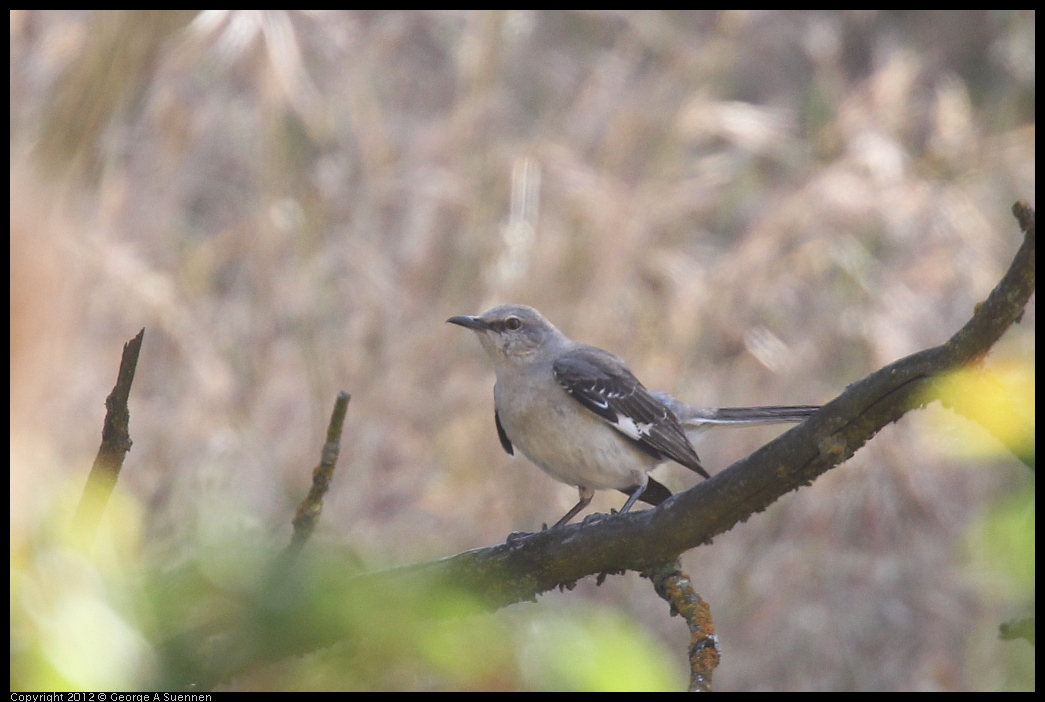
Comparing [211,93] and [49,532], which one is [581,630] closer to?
[49,532]

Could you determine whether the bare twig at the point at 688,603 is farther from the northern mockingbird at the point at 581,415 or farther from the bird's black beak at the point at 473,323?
the bird's black beak at the point at 473,323

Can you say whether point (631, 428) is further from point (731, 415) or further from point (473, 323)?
point (473, 323)

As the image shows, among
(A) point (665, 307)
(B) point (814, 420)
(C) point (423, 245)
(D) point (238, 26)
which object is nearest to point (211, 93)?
(D) point (238, 26)

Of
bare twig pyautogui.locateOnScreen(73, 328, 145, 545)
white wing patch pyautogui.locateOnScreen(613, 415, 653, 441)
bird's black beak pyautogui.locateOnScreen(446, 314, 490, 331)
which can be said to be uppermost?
bird's black beak pyautogui.locateOnScreen(446, 314, 490, 331)

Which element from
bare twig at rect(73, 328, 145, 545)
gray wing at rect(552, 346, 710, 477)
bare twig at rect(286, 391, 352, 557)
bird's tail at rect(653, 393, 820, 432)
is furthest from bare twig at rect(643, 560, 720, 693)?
gray wing at rect(552, 346, 710, 477)

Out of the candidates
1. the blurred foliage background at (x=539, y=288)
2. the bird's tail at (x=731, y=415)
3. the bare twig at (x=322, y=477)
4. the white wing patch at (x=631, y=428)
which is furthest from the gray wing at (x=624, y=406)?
the bare twig at (x=322, y=477)

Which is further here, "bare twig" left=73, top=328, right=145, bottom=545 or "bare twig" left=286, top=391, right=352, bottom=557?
"bare twig" left=286, top=391, right=352, bottom=557

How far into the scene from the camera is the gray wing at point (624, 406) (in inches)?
173

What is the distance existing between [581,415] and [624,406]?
0.73 feet

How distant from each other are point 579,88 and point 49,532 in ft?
24.2

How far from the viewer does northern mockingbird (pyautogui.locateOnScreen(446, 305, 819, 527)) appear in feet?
14.1

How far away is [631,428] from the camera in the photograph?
4410 millimetres

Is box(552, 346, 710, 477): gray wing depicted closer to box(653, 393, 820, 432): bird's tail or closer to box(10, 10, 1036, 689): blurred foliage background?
box(653, 393, 820, 432): bird's tail

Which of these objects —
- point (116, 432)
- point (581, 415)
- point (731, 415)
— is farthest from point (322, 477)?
point (731, 415)
